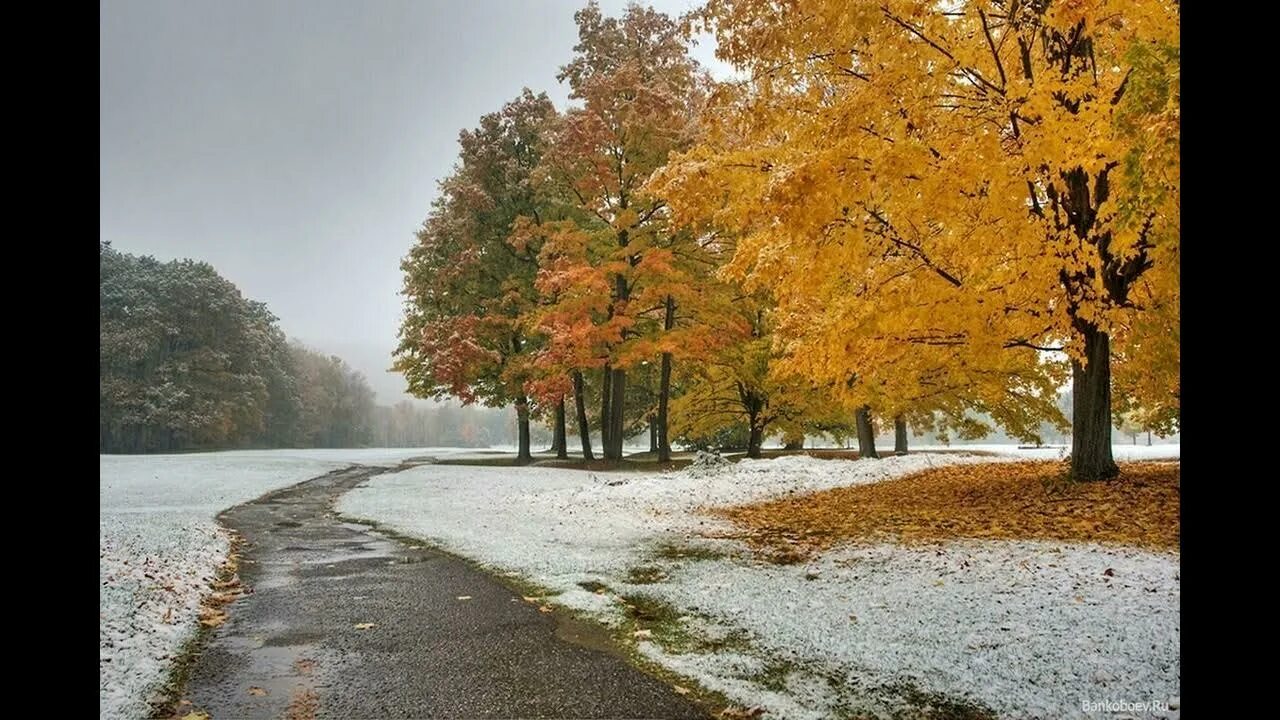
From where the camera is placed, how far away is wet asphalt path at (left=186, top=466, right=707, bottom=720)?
3.89 metres

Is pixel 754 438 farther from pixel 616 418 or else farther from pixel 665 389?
pixel 616 418

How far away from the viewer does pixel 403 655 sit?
4.71 m

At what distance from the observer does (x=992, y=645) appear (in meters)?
4.53

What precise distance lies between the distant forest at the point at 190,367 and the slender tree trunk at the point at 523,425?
81.8 ft

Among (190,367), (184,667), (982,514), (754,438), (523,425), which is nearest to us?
(184,667)

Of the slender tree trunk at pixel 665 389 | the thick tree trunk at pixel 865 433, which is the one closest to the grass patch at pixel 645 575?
the slender tree trunk at pixel 665 389

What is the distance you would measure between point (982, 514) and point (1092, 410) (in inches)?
102

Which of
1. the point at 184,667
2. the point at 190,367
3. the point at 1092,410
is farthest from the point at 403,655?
the point at 190,367

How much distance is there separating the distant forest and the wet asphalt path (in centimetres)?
4046

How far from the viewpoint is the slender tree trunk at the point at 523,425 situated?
28.1m

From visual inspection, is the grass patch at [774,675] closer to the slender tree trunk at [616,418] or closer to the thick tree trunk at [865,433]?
the thick tree trunk at [865,433]
